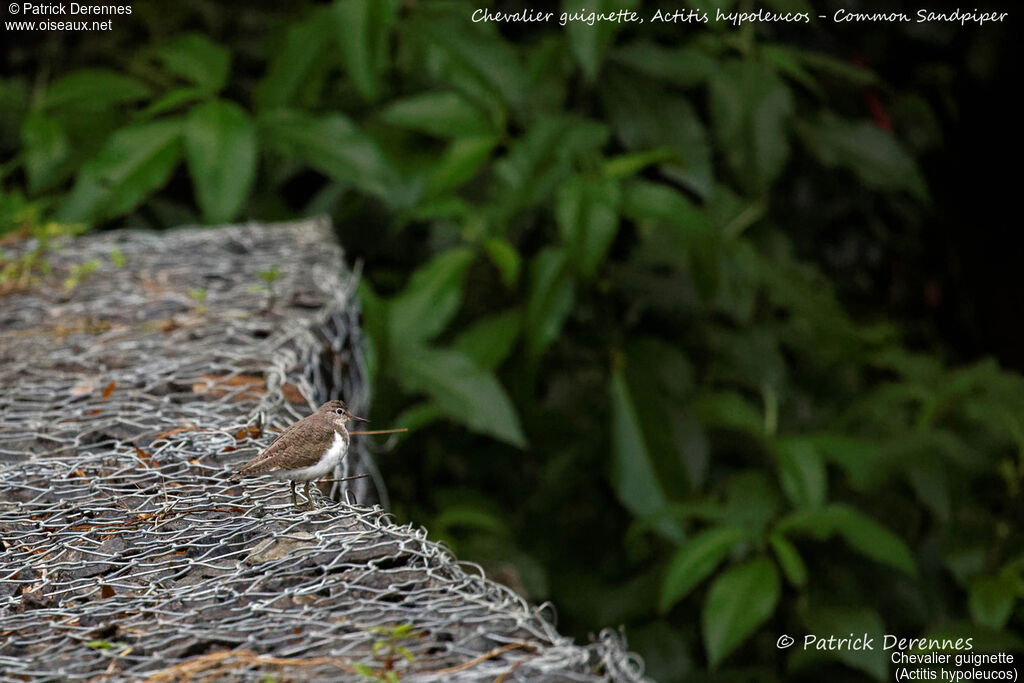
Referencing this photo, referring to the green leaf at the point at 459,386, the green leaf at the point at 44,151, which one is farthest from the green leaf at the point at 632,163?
the green leaf at the point at 44,151

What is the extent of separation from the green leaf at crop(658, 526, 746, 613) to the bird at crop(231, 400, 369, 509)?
1.53 metres

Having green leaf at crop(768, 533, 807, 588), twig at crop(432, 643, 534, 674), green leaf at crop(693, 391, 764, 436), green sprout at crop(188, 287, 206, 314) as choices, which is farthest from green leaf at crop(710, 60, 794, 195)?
twig at crop(432, 643, 534, 674)

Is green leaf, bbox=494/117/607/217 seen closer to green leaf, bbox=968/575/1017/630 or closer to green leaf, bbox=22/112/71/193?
green leaf, bbox=22/112/71/193

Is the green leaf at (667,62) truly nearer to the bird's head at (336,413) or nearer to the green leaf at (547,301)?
the green leaf at (547,301)

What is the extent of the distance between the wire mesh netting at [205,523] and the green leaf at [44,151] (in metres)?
0.81

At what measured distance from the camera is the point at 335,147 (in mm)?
3285

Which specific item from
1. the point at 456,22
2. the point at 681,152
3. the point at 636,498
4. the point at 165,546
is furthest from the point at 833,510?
the point at 165,546

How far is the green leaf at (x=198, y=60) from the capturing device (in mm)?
3375

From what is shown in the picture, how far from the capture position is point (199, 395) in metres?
2.00

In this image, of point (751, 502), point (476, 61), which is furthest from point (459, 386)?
point (476, 61)

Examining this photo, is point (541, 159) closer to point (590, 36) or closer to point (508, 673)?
point (590, 36)

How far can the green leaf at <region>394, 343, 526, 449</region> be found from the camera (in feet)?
9.45

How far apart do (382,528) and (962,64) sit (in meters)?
4.32

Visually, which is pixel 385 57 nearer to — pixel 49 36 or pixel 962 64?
pixel 49 36
